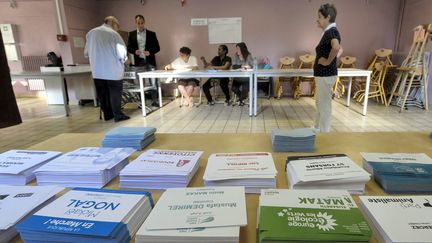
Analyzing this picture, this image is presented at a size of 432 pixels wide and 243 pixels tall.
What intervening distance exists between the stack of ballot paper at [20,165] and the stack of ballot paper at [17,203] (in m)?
0.10

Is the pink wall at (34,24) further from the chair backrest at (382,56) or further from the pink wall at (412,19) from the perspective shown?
the pink wall at (412,19)

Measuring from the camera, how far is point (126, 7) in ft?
20.8

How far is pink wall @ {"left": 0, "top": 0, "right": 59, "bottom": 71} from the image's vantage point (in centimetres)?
599

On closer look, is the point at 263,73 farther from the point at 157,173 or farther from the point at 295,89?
the point at 157,173

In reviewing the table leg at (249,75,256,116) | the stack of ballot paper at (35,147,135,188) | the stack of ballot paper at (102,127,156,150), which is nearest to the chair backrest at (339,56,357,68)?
the table leg at (249,75,256,116)

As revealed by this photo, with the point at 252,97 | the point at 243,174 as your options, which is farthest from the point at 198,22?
the point at 243,174

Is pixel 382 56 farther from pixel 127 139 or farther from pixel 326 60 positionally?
pixel 127 139

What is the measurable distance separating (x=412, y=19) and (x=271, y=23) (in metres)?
2.72

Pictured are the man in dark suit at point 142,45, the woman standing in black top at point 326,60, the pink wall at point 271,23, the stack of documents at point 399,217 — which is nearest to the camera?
the stack of documents at point 399,217

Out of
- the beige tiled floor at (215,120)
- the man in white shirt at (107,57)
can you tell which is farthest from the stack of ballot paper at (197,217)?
the man in white shirt at (107,57)

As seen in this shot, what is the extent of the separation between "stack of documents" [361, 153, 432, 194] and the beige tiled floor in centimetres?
259

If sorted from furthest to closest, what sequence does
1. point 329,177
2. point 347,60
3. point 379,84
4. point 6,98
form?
point 347,60 < point 379,84 < point 6,98 < point 329,177

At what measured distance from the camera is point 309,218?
1.82 feet

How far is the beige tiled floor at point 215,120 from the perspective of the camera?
3529mm
